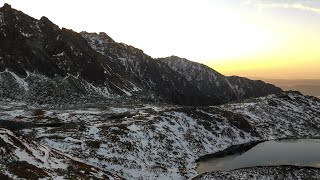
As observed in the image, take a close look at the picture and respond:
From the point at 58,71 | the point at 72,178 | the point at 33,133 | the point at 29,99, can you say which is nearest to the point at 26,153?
the point at 72,178

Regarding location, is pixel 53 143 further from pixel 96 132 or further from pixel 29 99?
pixel 29 99

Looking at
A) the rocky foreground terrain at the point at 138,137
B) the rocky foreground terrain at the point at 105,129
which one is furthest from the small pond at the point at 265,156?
the rocky foreground terrain at the point at 105,129

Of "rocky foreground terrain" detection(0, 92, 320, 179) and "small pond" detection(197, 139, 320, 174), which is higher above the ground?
"rocky foreground terrain" detection(0, 92, 320, 179)

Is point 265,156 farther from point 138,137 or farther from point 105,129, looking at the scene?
point 105,129

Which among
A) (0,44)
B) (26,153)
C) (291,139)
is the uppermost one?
(0,44)

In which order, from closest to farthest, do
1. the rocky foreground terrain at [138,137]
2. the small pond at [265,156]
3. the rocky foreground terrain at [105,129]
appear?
the rocky foreground terrain at [105,129]
the rocky foreground terrain at [138,137]
the small pond at [265,156]

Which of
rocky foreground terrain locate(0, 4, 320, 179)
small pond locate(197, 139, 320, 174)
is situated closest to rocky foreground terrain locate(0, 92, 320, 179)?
rocky foreground terrain locate(0, 4, 320, 179)

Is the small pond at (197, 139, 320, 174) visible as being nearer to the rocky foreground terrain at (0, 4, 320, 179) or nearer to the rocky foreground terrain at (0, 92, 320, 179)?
the rocky foreground terrain at (0, 92, 320, 179)

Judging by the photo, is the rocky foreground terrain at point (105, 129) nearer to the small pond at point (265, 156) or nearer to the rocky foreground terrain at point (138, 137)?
the rocky foreground terrain at point (138, 137)
